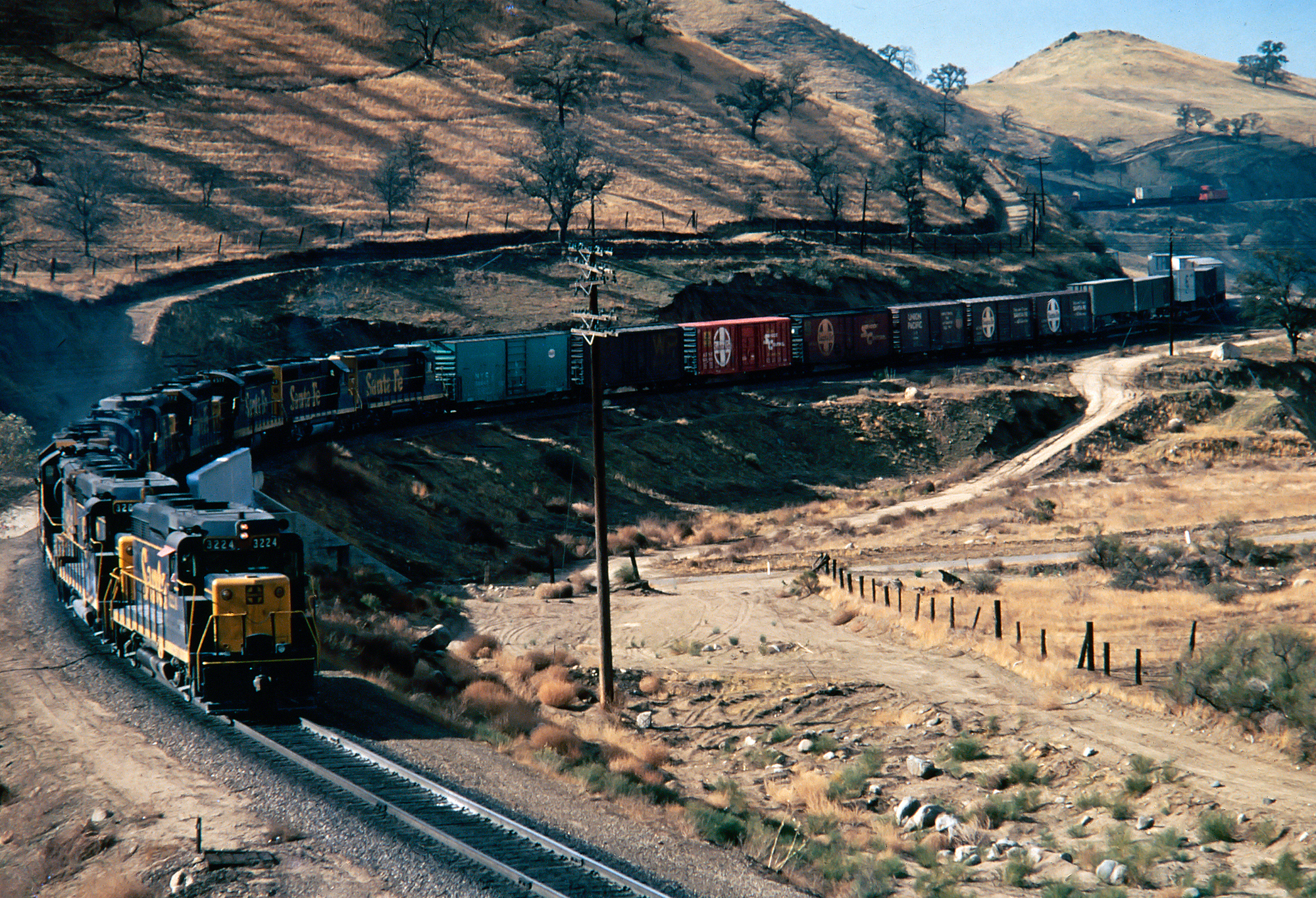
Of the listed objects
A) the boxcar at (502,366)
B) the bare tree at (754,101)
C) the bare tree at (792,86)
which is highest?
the bare tree at (792,86)

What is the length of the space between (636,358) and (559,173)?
31982mm

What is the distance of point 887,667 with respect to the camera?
25.0m

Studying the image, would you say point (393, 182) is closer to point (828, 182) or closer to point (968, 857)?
point (828, 182)

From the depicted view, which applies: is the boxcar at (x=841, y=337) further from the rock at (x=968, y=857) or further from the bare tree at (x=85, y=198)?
the rock at (x=968, y=857)

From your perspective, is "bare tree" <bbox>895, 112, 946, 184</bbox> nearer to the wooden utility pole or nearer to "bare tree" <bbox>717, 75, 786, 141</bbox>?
"bare tree" <bbox>717, 75, 786, 141</bbox>

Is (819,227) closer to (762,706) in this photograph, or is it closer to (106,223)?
(106,223)

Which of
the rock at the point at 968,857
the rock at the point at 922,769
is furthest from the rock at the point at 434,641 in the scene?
the rock at the point at 968,857

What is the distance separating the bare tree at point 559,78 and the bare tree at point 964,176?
1654 inches

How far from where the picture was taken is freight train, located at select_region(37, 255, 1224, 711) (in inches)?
619

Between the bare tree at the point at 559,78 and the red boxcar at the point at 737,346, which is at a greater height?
the bare tree at the point at 559,78

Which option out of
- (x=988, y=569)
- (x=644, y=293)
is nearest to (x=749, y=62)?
(x=644, y=293)

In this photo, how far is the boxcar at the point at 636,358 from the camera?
5581 centimetres

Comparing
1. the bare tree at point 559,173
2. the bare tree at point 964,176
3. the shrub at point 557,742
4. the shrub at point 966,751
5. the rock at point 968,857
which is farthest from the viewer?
the bare tree at point 964,176

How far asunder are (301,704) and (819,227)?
89042 millimetres
